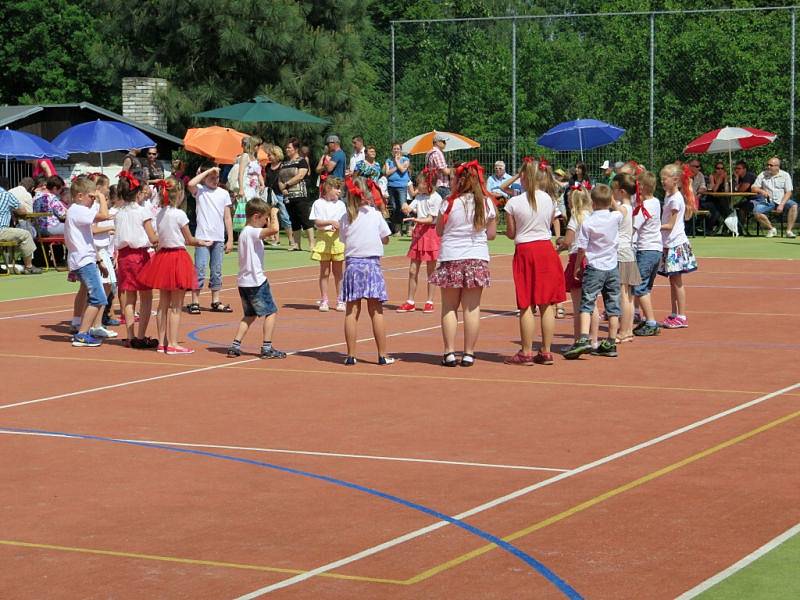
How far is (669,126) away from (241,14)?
11.2 m

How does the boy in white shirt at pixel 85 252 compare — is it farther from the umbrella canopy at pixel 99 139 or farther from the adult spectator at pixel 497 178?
the adult spectator at pixel 497 178

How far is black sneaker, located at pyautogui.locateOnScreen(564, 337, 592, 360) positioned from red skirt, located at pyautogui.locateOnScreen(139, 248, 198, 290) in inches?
147

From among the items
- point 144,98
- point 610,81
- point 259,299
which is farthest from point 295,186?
point 259,299

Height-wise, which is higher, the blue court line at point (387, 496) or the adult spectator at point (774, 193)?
the adult spectator at point (774, 193)

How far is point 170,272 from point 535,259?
3585 millimetres

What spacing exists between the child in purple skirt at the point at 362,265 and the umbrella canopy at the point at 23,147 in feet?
50.1

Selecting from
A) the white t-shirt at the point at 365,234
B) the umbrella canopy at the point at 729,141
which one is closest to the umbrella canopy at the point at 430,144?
the umbrella canopy at the point at 729,141

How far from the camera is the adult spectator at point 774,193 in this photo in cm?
3269

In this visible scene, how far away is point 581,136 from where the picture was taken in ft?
113

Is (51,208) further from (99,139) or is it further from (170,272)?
(170,272)

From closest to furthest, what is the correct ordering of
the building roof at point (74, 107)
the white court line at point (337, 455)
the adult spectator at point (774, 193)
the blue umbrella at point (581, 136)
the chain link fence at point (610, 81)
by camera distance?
the white court line at point (337, 455) < the adult spectator at point (774, 193) < the building roof at point (74, 107) < the blue umbrella at point (581, 136) < the chain link fence at point (610, 81)

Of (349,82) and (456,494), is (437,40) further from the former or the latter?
(456,494)

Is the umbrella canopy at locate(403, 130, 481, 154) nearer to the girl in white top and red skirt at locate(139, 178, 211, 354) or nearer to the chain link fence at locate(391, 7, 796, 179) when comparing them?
the chain link fence at locate(391, 7, 796, 179)

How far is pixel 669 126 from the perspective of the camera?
36.2 m
